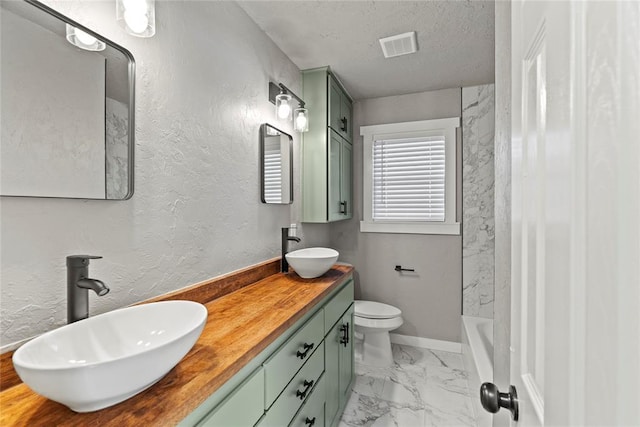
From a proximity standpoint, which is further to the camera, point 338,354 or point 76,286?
point 338,354

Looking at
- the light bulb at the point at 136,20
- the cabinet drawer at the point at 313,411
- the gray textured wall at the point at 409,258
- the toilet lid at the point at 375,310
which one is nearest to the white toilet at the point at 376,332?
the toilet lid at the point at 375,310

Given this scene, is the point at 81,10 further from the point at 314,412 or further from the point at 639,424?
the point at 314,412

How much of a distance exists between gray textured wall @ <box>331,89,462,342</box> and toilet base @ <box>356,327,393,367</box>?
1.65 feet

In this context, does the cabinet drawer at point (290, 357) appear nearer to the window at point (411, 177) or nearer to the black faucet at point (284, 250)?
the black faucet at point (284, 250)

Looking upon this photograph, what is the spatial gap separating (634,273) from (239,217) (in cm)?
169

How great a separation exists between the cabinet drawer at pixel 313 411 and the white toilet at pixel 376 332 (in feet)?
3.62

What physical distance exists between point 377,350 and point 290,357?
1.72 m

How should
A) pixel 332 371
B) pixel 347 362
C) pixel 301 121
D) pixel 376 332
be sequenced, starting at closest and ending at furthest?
1. pixel 332 371
2. pixel 347 362
3. pixel 301 121
4. pixel 376 332

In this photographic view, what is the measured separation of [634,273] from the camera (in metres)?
0.26

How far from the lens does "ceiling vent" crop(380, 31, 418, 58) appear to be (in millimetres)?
2088

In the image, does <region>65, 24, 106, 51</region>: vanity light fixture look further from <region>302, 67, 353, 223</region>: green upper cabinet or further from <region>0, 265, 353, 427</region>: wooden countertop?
<region>302, 67, 353, 223</region>: green upper cabinet

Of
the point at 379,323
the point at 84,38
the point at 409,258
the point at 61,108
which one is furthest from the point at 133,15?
the point at 409,258

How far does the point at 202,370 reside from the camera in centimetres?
84

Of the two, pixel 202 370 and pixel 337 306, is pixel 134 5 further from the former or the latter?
pixel 337 306
